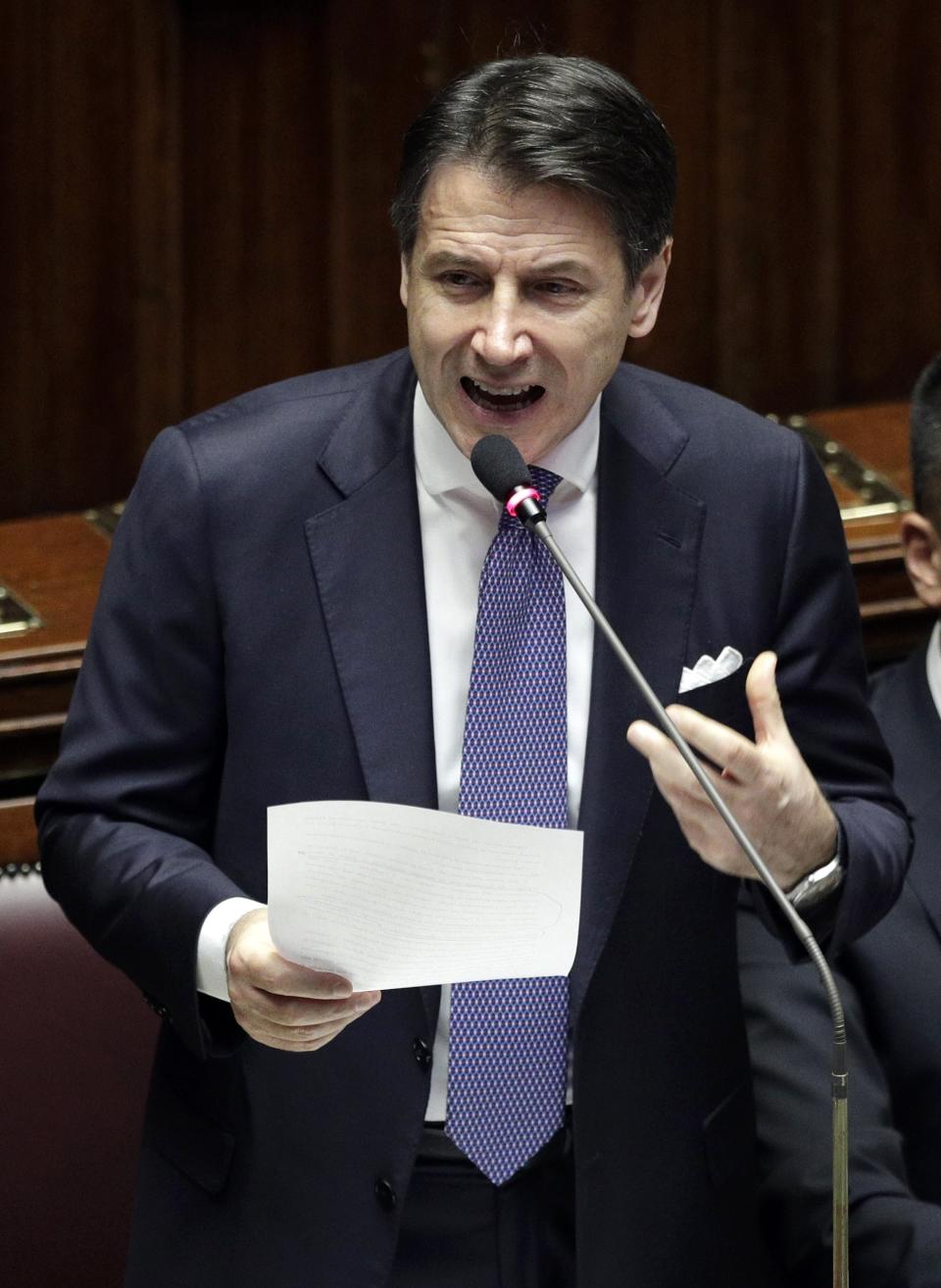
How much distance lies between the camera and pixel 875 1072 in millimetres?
1560

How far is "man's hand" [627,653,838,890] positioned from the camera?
3.60 ft

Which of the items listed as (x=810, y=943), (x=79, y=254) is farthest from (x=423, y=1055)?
(x=79, y=254)

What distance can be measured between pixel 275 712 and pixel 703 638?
0.88ft

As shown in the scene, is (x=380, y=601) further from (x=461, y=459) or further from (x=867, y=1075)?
(x=867, y=1075)

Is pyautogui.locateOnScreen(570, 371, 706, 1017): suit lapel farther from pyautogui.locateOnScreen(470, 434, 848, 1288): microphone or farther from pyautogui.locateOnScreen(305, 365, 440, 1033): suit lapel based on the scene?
pyautogui.locateOnScreen(470, 434, 848, 1288): microphone


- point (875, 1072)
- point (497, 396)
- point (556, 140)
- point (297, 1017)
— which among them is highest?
point (556, 140)

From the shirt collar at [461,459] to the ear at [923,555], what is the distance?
16.1 inches

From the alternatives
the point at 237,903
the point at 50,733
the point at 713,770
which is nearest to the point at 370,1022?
the point at 237,903

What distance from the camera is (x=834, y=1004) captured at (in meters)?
1.00

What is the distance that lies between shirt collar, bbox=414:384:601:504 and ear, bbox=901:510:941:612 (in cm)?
41

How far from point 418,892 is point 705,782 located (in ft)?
0.51

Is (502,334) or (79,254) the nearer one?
(502,334)

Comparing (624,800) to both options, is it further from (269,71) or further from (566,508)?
(269,71)

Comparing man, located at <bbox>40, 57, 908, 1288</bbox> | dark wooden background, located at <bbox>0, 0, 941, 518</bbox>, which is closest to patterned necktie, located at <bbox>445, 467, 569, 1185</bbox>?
man, located at <bbox>40, 57, 908, 1288</bbox>
